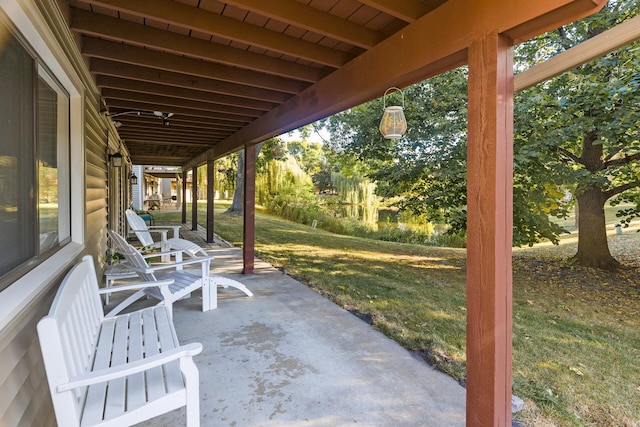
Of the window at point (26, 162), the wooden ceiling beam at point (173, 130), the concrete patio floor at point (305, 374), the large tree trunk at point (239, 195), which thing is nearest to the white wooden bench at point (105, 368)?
the window at point (26, 162)

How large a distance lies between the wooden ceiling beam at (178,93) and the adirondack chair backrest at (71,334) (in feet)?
7.15

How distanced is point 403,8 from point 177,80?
2328 millimetres

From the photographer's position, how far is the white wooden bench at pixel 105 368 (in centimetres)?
128

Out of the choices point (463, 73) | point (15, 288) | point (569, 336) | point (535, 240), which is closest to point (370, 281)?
point (569, 336)

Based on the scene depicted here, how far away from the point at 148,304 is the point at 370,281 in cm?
301

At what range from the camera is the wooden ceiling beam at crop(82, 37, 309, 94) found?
2.81 m

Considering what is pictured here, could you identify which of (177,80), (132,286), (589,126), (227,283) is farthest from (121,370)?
(589,126)

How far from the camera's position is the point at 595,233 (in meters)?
6.17

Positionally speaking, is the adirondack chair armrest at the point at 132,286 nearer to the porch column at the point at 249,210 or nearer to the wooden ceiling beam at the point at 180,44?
the wooden ceiling beam at the point at 180,44

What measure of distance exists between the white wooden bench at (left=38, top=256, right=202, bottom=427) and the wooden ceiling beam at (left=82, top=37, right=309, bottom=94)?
174 centimetres

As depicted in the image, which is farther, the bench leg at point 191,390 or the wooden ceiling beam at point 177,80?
the wooden ceiling beam at point 177,80

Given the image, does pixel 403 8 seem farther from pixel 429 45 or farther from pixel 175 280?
pixel 175 280

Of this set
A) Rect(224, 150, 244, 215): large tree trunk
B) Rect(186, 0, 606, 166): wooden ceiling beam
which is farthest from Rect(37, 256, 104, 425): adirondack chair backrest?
Rect(224, 150, 244, 215): large tree trunk

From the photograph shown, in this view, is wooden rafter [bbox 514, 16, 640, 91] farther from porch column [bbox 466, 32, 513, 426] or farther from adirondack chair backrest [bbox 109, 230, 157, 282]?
adirondack chair backrest [bbox 109, 230, 157, 282]
